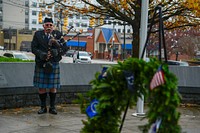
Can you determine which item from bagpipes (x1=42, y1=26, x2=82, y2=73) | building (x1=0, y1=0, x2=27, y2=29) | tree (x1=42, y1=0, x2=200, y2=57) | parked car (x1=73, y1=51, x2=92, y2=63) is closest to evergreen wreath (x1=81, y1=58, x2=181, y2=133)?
bagpipes (x1=42, y1=26, x2=82, y2=73)

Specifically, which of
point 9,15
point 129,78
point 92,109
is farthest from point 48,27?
point 9,15

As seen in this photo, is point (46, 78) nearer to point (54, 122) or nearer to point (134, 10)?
point (54, 122)

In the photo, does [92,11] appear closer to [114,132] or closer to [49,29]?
[49,29]

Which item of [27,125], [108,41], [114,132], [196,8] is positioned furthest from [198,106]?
[108,41]

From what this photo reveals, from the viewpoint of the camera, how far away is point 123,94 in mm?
3186

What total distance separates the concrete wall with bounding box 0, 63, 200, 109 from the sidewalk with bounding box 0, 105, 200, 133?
0.27 m

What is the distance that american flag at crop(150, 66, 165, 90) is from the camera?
2910 mm

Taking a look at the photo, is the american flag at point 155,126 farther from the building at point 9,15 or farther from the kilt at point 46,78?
the building at point 9,15

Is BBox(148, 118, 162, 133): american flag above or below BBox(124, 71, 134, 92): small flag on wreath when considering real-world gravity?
below

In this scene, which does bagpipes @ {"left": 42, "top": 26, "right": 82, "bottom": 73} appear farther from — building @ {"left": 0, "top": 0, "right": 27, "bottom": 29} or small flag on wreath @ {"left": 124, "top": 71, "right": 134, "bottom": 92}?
building @ {"left": 0, "top": 0, "right": 27, "bottom": 29}

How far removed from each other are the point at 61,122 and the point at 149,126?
3761mm

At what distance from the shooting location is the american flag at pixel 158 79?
2910 millimetres

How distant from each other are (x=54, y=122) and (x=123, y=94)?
3.69 metres

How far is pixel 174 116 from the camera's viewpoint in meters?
2.93
